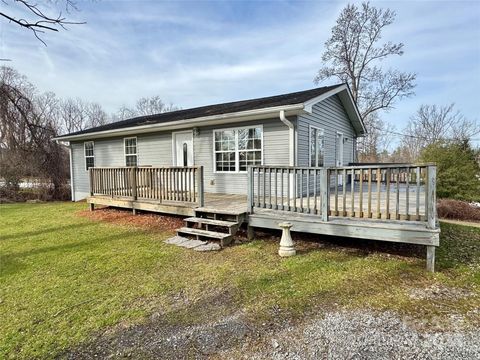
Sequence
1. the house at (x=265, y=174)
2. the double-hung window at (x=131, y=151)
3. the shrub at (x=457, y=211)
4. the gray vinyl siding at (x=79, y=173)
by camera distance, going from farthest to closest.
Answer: the gray vinyl siding at (x=79, y=173) → the double-hung window at (x=131, y=151) → the shrub at (x=457, y=211) → the house at (x=265, y=174)

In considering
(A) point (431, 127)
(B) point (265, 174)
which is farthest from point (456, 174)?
(A) point (431, 127)

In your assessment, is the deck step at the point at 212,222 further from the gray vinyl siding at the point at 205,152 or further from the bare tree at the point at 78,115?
the bare tree at the point at 78,115

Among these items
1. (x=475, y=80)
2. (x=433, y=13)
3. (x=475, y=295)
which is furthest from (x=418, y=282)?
(x=475, y=80)

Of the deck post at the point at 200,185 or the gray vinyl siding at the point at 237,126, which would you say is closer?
the deck post at the point at 200,185

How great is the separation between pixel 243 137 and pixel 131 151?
538cm

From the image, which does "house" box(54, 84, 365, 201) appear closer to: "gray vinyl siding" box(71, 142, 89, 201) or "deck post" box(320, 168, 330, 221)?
"gray vinyl siding" box(71, 142, 89, 201)

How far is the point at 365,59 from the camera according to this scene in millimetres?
21375

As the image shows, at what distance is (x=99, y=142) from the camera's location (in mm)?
12430

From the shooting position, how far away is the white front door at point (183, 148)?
375 inches

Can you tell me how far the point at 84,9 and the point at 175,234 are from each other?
515cm

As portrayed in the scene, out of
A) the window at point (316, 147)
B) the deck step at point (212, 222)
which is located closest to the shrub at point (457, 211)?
the window at point (316, 147)

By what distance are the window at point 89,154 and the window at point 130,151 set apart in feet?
8.33

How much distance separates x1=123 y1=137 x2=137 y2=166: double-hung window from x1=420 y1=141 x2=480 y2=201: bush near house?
12125 mm

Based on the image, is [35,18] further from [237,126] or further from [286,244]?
[286,244]
